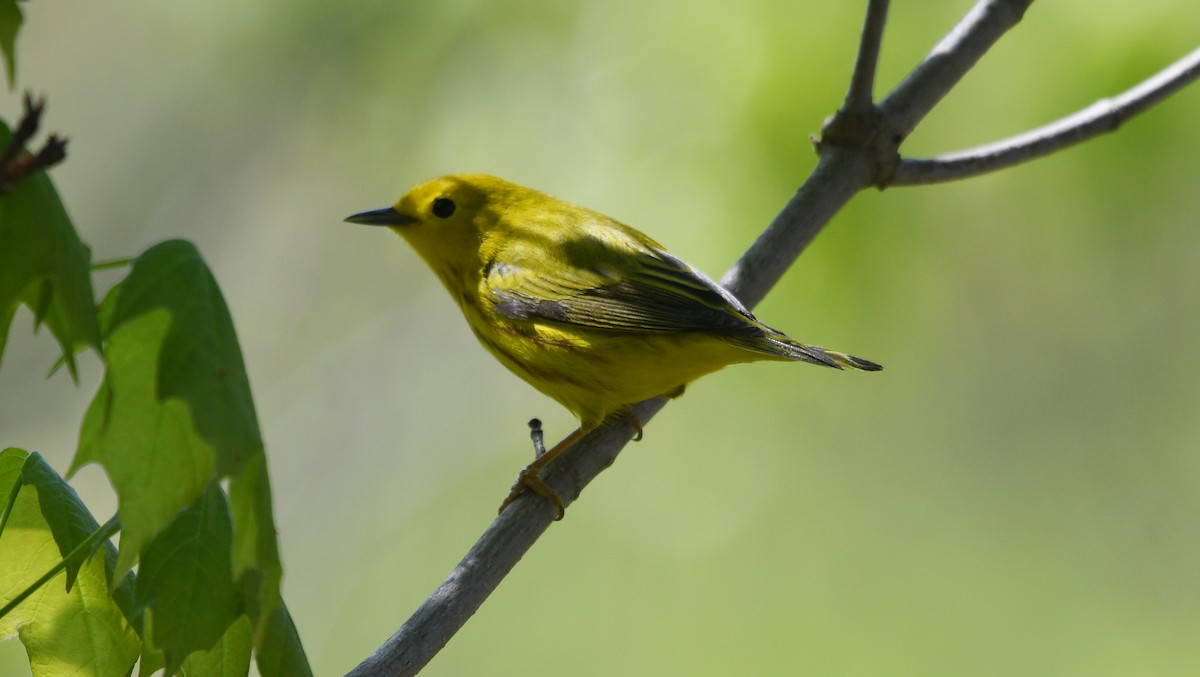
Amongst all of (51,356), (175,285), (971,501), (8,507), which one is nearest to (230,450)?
(175,285)

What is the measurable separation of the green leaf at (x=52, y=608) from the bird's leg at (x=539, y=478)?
845 mm

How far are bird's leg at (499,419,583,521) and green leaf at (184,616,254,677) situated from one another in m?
0.84

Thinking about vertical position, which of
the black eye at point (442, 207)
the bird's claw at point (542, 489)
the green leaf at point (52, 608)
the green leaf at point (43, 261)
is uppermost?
the black eye at point (442, 207)

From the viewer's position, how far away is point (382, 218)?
119 inches

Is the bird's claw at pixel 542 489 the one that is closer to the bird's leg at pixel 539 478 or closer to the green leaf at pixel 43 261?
the bird's leg at pixel 539 478

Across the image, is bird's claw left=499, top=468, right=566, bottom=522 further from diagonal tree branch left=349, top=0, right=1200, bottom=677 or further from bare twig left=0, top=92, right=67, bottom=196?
bare twig left=0, top=92, right=67, bottom=196

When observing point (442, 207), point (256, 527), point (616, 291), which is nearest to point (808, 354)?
point (616, 291)

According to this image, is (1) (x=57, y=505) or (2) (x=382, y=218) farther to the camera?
(2) (x=382, y=218)

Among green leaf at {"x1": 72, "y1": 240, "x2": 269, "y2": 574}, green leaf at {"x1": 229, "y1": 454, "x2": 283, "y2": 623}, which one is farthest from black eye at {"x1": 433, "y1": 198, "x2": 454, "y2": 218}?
green leaf at {"x1": 229, "y1": 454, "x2": 283, "y2": 623}

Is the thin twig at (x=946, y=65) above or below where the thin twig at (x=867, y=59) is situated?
above

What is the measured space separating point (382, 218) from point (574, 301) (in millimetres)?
731

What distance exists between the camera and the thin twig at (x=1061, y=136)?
7.52ft

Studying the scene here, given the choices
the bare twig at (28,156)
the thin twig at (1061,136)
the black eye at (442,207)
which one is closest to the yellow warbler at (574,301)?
the black eye at (442,207)

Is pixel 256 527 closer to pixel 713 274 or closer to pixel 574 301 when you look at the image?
pixel 574 301
